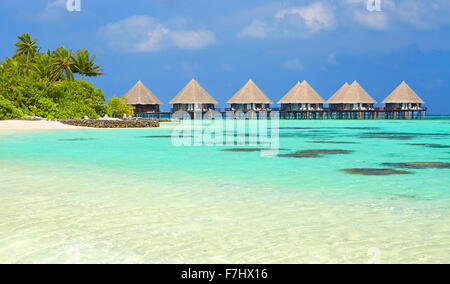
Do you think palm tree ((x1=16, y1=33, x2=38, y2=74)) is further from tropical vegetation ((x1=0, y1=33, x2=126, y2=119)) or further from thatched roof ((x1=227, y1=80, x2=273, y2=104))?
thatched roof ((x1=227, y1=80, x2=273, y2=104))

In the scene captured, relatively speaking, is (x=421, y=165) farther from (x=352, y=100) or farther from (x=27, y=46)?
(x=352, y=100)

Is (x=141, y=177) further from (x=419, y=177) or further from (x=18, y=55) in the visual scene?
(x=18, y=55)

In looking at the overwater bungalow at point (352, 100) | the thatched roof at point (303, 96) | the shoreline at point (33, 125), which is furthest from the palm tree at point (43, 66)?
the overwater bungalow at point (352, 100)

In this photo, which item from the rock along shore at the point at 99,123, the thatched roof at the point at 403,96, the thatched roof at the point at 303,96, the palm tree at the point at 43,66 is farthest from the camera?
the thatched roof at the point at 403,96

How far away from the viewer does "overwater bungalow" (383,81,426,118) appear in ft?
200

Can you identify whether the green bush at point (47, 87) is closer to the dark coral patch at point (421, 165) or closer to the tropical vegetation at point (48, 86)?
the tropical vegetation at point (48, 86)

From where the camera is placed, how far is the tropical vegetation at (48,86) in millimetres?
29609

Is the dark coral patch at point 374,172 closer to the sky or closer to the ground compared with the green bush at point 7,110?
closer to the ground

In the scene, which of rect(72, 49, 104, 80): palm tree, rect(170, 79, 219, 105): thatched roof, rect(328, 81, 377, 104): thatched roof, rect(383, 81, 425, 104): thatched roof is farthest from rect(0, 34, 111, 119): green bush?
rect(383, 81, 425, 104): thatched roof

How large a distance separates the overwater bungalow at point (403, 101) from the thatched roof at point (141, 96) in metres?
26.5

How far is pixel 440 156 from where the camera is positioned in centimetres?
1185

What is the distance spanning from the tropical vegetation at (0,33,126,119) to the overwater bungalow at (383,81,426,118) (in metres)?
33.5
